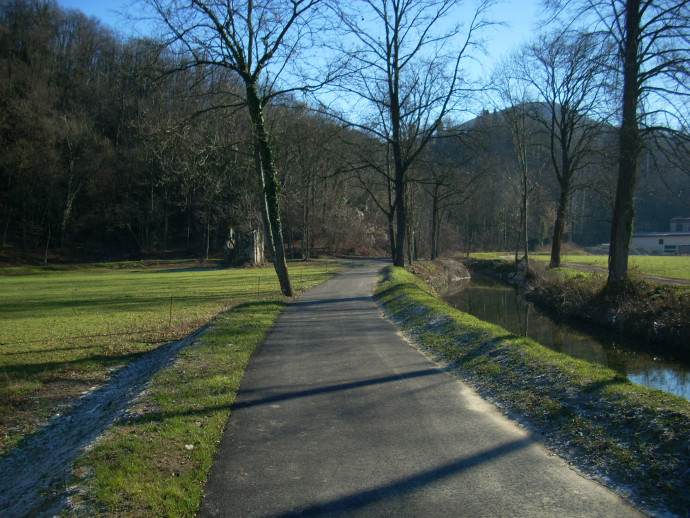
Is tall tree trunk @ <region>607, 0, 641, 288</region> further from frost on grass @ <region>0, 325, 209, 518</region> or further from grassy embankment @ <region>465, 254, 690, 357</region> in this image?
frost on grass @ <region>0, 325, 209, 518</region>

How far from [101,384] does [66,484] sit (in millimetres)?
6090

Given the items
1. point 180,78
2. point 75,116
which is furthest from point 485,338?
point 75,116

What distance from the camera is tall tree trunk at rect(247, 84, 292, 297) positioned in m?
17.5

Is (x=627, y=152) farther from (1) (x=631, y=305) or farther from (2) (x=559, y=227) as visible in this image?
(2) (x=559, y=227)

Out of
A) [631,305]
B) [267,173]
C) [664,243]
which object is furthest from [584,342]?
[664,243]

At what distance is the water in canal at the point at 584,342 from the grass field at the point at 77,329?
898 cm

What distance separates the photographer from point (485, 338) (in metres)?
10.5

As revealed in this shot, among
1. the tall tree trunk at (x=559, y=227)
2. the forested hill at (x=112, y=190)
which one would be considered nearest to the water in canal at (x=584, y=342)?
the tall tree trunk at (x=559, y=227)

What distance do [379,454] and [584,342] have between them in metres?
13.1

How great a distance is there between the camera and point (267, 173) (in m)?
18.4

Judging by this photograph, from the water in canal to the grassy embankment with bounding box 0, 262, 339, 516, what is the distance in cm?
869

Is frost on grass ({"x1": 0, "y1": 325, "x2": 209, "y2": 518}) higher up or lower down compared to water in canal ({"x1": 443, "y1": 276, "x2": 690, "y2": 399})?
higher up

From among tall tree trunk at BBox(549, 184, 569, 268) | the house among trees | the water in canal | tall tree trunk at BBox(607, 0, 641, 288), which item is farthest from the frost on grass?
the house among trees

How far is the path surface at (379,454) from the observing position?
4.32 meters
